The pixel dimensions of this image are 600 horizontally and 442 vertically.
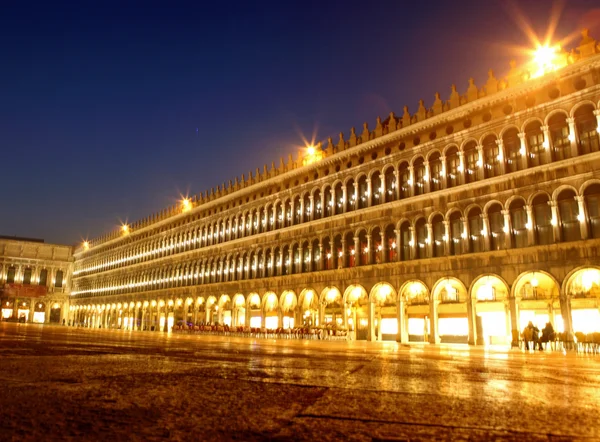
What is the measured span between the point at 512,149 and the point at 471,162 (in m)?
2.32

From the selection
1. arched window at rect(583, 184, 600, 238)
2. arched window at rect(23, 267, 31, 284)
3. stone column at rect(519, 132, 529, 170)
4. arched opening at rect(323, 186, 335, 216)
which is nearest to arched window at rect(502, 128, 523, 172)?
stone column at rect(519, 132, 529, 170)

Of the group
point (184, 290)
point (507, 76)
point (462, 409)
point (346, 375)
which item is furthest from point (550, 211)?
point (184, 290)

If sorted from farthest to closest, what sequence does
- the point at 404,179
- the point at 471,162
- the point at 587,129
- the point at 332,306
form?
the point at 332,306
the point at 404,179
the point at 471,162
the point at 587,129

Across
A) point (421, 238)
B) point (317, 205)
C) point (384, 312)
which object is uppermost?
point (317, 205)

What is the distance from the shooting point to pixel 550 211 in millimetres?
22891

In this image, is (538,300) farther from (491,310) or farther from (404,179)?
(404,179)

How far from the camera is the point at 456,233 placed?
26.5 meters

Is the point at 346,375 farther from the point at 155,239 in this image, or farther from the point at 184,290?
the point at 155,239

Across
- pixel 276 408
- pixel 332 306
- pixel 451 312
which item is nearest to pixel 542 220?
pixel 451 312

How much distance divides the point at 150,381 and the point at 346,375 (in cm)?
224

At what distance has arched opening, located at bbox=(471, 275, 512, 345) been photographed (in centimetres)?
2453

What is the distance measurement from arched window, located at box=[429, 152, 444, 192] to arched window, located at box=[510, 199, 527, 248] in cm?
465

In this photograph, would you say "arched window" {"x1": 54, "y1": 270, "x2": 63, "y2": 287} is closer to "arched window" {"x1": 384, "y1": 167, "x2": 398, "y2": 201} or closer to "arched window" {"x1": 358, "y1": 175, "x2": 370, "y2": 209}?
"arched window" {"x1": 358, "y1": 175, "x2": 370, "y2": 209}

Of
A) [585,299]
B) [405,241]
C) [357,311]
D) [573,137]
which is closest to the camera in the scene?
[585,299]
